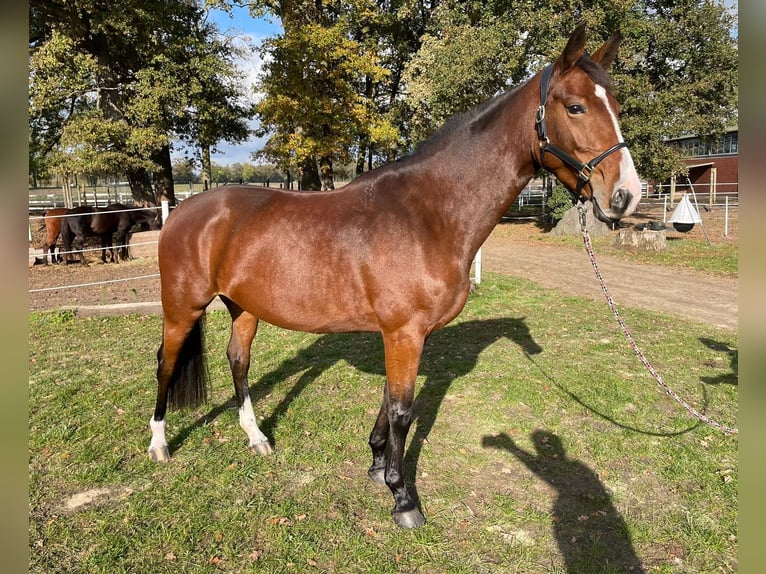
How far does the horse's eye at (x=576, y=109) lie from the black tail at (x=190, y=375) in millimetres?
2843

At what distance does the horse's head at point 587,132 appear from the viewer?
216cm

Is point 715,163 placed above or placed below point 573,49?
above

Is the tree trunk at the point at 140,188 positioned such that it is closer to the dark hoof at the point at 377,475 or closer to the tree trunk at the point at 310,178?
the tree trunk at the point at 310,178

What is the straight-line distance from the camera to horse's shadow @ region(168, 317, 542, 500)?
383 centimetres

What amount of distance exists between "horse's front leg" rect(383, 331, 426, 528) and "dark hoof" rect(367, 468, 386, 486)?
0.29 m

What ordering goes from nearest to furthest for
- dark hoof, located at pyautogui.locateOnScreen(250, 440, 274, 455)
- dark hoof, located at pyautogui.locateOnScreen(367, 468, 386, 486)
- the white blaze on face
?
1. the white blaze on face
2. dark hoof, located at pyautogui.locateOnScreen(367, 468, 386, 486)
3. dark hoof, located at pyautogui.locateOnScreen(250, 440, 274, 455)

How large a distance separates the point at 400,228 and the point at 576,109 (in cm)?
109

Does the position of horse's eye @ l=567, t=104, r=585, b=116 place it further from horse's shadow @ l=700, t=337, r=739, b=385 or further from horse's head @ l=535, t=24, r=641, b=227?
horse's shadow @ l=700, t=337, r=739, b=385

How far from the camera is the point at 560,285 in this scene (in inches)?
357

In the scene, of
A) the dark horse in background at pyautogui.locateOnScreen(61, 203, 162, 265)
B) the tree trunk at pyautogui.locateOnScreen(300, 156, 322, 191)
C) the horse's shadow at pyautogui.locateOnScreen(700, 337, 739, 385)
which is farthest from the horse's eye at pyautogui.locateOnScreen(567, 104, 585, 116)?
the tree trunk at pyautogui.locateOnScreen(300, 156, 322, 191)

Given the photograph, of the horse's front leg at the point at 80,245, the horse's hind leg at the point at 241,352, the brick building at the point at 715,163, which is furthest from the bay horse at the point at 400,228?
the brick building at the point at 715,163

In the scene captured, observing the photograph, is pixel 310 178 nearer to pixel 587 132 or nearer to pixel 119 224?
pixel 119 224

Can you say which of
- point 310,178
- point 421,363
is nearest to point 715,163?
point 310,178

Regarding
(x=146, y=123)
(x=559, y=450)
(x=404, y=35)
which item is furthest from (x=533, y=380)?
(x=404, y=35)
